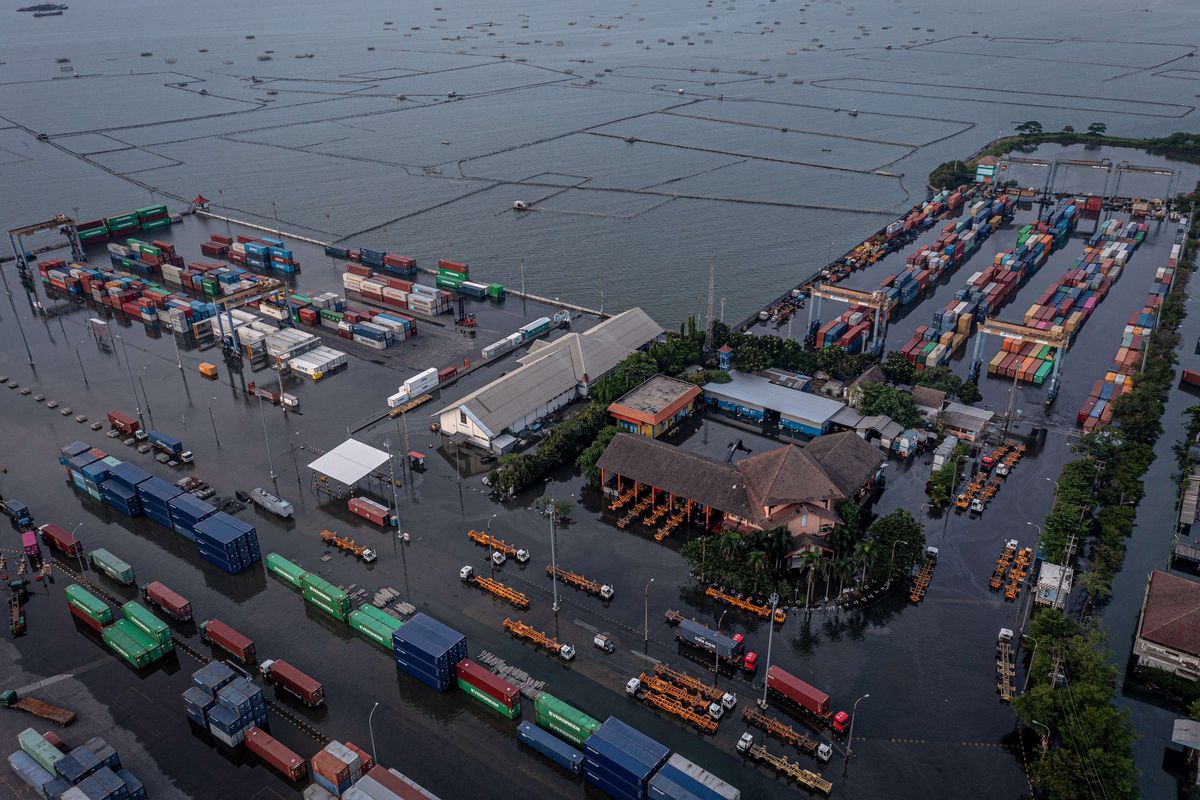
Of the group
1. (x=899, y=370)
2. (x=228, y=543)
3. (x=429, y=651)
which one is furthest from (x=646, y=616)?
(x=899, y=370)

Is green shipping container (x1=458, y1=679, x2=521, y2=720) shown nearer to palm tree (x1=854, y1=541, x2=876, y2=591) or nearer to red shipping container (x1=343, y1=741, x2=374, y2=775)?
red shipping container (x1=343, y1=741, x2=374, y2=775)

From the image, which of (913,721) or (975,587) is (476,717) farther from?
(975,587)

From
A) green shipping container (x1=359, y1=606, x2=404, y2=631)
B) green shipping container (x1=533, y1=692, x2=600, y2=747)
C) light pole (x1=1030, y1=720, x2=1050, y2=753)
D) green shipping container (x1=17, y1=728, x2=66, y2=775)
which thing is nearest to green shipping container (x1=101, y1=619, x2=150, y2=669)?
green shipping container (x1=17, y1=728, x2=66, y2=775)

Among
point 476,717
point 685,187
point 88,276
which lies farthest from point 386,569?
point 685,187

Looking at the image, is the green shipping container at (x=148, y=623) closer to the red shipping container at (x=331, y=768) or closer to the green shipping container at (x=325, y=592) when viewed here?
the green shipping container at (x=325, y=592)

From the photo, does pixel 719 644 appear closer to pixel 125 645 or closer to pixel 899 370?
pixel 125 645

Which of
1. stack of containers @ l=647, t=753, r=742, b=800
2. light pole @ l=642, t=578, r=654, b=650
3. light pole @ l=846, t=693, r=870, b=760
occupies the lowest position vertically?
light pole @ l=846, t=693, r=870, b=760
